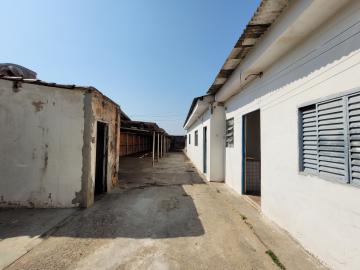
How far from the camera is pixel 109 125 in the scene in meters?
6.01

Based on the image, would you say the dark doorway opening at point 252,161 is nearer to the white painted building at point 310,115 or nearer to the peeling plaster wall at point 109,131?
the white painted building at point 310,115

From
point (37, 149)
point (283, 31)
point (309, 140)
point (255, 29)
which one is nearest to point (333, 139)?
point (309, 140)

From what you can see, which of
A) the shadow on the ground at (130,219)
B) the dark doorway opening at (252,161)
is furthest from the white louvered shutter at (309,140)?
the dark doorway opening at (252,161)

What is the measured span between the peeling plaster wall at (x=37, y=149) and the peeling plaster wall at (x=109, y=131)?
289 millimetres

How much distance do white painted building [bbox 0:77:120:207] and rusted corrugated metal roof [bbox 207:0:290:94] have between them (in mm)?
3478

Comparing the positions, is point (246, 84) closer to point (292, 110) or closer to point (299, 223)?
point (292, 110)

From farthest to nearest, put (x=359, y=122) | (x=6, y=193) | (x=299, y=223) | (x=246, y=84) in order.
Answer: (x=246, y=84) → (x=6, y=193) → (x=299, y=223) → (x=359, y=122)

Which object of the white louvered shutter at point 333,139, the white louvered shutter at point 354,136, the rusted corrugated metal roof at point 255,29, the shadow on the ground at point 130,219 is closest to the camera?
the white louvered shutter at point 354,136

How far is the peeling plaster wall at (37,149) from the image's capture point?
438 cm

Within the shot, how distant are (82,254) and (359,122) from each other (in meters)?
3.82

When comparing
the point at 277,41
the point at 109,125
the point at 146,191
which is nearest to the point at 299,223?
the point at 277,41

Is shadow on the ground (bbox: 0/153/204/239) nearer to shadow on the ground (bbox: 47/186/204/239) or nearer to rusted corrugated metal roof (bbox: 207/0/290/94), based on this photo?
shadow on the ground (bbox: 47/186/204/239)

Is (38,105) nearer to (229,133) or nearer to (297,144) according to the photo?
(297,144)

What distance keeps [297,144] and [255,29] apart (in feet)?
6.77
